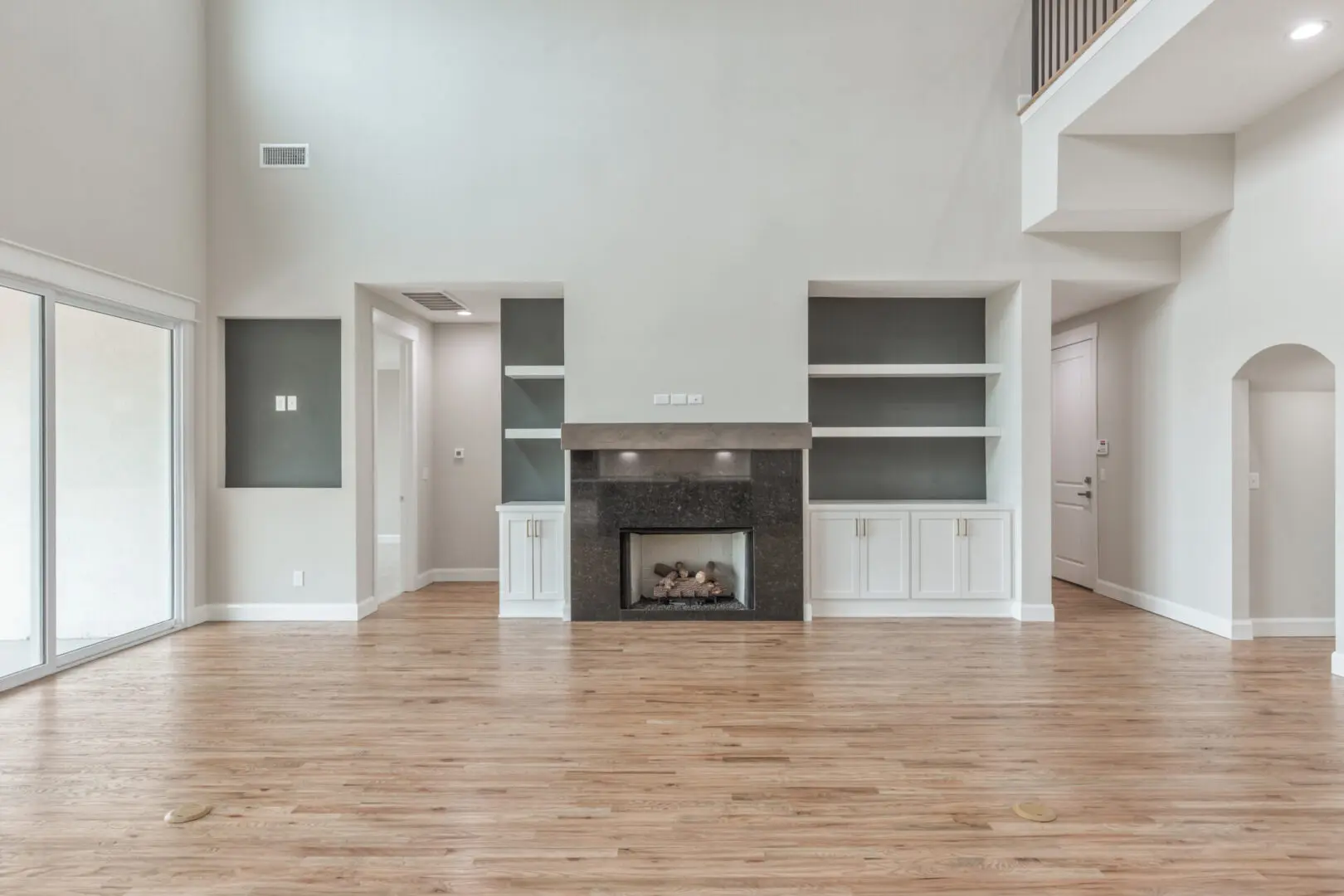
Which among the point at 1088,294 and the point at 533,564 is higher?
the point at 1088,294

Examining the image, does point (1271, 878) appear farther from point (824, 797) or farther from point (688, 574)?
point (688, 574)

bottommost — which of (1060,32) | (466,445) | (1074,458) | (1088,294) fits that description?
(1074,458)

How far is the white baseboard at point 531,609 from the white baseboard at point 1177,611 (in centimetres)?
454

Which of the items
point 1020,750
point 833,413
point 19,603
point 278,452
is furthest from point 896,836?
point 278,452

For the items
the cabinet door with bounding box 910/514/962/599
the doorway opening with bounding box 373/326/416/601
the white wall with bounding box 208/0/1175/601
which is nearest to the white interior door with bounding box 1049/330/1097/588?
the white wall with bounding box 208/0/1175/601

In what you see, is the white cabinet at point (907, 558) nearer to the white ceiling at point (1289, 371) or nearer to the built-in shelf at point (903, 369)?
the built-in shelf at point (903, 369)

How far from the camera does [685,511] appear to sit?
547cm

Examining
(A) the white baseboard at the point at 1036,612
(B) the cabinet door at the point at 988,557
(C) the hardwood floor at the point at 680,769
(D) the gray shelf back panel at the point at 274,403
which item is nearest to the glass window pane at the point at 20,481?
(C) the hardwood floor at the point at 680,769

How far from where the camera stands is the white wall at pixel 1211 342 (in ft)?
14.2

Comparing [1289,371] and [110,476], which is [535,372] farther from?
[1289,371]

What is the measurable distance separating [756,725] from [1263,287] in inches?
169

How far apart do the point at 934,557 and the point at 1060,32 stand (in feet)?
12.5

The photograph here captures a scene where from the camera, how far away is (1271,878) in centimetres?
212

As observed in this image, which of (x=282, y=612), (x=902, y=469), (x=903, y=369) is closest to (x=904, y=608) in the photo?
(x=902, y=469)
